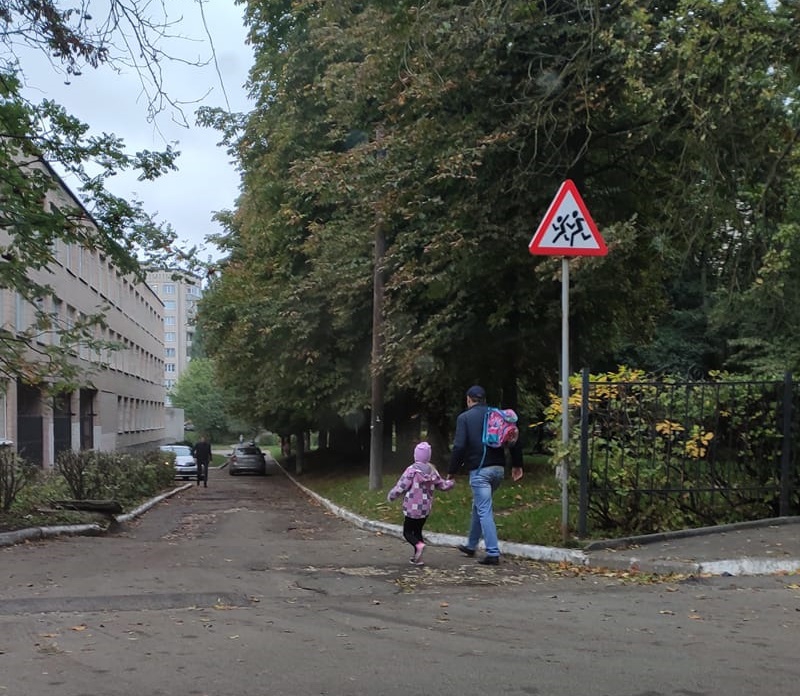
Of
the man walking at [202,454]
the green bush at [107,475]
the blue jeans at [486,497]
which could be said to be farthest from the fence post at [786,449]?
the man walking at [202,454]

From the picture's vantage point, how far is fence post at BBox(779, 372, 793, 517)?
9.26 metres

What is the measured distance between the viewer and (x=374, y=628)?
5.68m

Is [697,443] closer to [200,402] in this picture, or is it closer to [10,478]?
[10,478]

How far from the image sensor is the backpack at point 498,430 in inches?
340

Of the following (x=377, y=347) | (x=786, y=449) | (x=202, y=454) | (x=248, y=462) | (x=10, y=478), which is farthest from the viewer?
(x=248, y=462)

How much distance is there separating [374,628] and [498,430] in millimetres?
3374

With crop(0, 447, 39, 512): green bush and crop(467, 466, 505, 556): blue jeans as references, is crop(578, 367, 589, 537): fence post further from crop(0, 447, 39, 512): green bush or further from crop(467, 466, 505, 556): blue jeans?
crop(0, 447, 39, 512): green bush

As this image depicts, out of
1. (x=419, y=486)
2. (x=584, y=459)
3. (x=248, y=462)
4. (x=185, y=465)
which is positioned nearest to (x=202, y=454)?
(x=185, y=465)

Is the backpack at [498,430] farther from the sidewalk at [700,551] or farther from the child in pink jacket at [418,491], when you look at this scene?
the sidewalk at [700,551]

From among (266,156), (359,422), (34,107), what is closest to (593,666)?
(34,107)

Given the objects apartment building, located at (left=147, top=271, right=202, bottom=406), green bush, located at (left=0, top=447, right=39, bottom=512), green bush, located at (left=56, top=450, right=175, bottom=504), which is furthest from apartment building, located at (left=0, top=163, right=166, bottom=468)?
apartment building, located at (left=147, top=271, right=202, bottom=406)

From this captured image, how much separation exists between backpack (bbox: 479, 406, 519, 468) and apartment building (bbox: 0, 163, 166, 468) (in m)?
6.20

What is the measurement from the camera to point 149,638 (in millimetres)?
5352

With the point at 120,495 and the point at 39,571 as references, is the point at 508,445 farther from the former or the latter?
the point at 120,495
